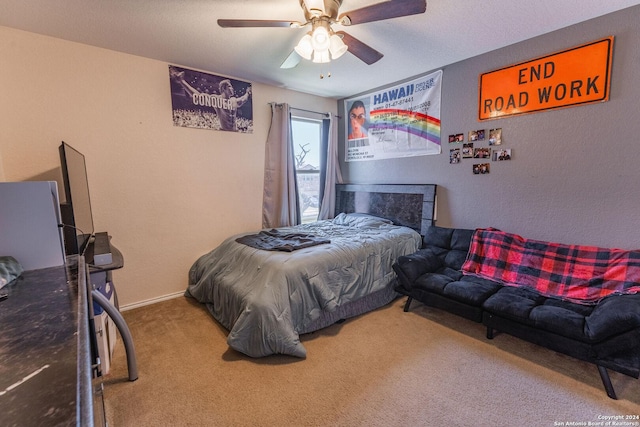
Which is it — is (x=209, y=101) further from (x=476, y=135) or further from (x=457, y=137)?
(x=476, y=135)

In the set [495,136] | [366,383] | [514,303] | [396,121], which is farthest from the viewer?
[396,121]

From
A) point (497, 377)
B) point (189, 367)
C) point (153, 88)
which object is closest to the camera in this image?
point (497, 377)

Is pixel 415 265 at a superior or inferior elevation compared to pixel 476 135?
inferior

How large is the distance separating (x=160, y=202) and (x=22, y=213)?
1772mm

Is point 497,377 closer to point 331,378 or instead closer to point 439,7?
point 331,378

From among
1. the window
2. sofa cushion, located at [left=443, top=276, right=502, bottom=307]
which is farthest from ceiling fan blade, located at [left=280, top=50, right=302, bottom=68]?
sofa cushion, located at [left=443, top=276, right=502, bottom=307]

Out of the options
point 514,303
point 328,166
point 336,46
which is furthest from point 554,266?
point 328,166

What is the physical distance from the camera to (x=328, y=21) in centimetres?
184

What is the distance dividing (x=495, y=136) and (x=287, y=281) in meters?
2.40

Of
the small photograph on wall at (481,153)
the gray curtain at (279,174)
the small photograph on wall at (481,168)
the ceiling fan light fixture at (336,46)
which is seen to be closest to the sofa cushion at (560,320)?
the small photograph on wall at (481,168)

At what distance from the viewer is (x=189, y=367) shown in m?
2.01

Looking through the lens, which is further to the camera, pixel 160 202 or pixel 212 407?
pixel 160 202

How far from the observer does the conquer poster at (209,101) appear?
3.04m

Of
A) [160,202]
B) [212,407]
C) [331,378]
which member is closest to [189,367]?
[212,407]
